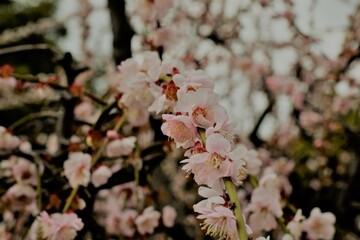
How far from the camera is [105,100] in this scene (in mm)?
1716

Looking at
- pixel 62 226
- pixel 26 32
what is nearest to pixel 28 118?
pixel 62 226

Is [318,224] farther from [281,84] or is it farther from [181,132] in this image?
[281,84]

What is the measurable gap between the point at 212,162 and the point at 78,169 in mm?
618

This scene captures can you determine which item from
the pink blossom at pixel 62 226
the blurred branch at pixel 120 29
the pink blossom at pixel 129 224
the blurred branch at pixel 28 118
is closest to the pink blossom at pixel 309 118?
the blurred branch at pixel 120 29

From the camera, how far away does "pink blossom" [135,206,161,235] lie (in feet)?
5.51

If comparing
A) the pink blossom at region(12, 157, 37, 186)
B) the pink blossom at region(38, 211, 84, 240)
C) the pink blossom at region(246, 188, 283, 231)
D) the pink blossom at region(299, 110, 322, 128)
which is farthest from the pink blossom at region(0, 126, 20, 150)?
the pink blossom at region(299, 110, 322, 128)

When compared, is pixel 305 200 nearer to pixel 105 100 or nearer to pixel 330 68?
pixel 330 68

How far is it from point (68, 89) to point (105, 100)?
14 cm

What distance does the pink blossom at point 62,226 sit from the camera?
1180 mm

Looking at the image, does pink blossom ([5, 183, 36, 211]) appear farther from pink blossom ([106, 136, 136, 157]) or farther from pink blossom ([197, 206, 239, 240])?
pink blossom ([197, 206, 239, 240])

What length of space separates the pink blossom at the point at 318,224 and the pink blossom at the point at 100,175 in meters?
0.60

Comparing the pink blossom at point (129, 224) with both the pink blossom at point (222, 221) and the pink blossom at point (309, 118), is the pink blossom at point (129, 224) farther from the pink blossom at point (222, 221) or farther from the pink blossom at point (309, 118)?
the pink blossom at point (309, 118)

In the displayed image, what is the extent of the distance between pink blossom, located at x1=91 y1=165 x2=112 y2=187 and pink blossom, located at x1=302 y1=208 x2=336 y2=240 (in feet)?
1.97

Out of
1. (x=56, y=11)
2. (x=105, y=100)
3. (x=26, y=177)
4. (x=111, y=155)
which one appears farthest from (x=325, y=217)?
(x=56, y=11)
